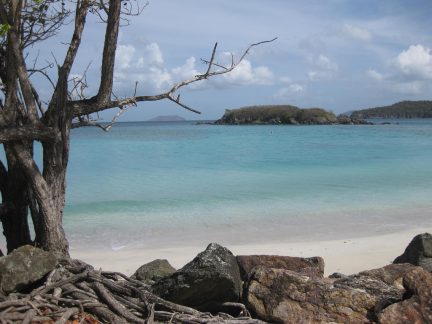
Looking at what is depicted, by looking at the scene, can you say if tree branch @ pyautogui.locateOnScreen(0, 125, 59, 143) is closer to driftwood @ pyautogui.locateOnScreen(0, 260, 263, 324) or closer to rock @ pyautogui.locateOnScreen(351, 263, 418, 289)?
driftwood @ pyautogui.locateOnScreen(0, 260, 263, 324)

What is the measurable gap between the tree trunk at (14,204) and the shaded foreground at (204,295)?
4.55 ft

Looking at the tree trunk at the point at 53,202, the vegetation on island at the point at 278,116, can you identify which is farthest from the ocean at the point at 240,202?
the vegetation on island at the point at 278,116

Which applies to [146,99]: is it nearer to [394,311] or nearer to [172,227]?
[394,311]

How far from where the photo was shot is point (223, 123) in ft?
423

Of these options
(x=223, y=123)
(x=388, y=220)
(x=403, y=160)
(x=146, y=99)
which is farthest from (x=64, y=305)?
(x=223, y=123)

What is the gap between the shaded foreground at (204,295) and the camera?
14.3 ft

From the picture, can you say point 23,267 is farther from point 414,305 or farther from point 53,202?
point 414,305

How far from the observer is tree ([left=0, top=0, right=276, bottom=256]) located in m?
5.51

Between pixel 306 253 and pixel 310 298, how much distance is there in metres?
5.72

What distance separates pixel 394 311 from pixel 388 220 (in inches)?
394

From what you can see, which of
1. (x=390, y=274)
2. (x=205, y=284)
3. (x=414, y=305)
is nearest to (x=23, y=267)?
(x=205, y=284)

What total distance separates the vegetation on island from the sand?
102 m

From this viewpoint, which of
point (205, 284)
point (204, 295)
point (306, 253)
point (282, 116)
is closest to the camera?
point (205, 284)

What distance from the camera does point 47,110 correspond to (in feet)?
19.2
